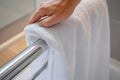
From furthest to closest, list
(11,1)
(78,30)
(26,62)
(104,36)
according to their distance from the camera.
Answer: (11,1), (104,36), (78,30), (26,62)

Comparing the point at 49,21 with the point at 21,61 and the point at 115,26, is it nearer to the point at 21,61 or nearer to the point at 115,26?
the point at 21,61

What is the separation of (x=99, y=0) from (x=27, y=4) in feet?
2.86

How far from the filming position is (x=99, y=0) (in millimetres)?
553

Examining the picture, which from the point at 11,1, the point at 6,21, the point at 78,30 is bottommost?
the point at 6,21

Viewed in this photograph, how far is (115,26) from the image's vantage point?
0.83 meters

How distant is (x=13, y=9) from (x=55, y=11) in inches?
38.4

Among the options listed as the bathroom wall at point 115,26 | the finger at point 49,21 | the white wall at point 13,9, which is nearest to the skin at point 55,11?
the finger at point 49,21

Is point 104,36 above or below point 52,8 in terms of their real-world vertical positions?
below

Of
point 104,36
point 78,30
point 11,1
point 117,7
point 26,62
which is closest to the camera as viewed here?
point 26,62

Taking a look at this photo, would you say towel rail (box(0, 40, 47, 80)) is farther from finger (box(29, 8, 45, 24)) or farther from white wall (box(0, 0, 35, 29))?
white wall (box(0, 0, 35, 29))

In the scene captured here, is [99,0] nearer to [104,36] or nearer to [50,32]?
[104,36]

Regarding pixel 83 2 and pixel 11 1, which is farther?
pixel 11 1

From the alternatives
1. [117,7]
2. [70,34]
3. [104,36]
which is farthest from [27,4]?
[70,34]

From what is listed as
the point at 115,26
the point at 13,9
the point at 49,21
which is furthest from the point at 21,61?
the point at 13,9
